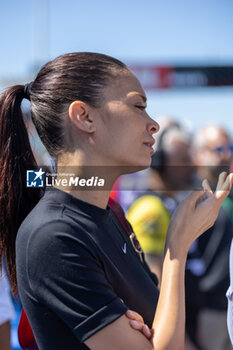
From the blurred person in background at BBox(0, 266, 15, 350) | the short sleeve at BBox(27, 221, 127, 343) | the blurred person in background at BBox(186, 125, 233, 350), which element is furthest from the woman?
the blurred person in background at BBox(186, 125, 233, 350)

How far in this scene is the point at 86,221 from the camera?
1233 mm

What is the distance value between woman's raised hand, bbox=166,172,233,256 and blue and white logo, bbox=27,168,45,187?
492 millimetres

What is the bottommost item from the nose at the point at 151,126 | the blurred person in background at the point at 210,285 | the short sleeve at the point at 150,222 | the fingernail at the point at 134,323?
the blurred person in background at the point at 210,285

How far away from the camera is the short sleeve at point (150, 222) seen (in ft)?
8.16

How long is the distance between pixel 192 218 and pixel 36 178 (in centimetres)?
56

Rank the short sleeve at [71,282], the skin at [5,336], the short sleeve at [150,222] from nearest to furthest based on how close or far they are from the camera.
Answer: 1. the short sleeve at [71,282]
2. the skin at [5,336]
3. the short sleeve at [150,222]

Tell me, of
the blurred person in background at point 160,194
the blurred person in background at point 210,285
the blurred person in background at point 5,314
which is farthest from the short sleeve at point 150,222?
the blurred person in background at point 5,314

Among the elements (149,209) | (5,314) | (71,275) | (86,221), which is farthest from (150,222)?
(71,275)

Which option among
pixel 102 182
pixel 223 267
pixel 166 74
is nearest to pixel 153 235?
pixel 223 267

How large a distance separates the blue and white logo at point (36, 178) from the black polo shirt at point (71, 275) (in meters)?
0.24

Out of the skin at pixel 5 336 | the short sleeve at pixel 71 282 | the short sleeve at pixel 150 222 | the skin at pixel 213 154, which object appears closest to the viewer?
the short sleeve at pixel 71 282

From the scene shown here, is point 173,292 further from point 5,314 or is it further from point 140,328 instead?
point 5,314

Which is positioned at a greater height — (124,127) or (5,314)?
(124,127)

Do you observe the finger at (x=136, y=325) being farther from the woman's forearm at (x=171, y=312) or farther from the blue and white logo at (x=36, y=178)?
the blue and white logo at (x=36, y=178)
